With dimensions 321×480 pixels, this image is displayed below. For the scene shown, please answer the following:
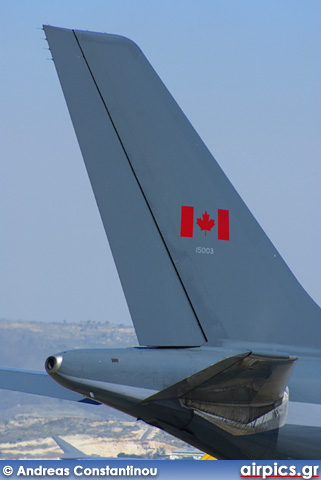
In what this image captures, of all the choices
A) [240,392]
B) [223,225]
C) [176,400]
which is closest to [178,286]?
[223,225]

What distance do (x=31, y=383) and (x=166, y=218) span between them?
3557 mm

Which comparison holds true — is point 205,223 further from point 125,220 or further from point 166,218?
point 125,220

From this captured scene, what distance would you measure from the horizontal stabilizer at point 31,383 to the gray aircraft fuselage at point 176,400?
98.0 inches

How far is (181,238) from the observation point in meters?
11.3

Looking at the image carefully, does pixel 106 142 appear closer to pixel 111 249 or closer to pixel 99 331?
pixel 111 249

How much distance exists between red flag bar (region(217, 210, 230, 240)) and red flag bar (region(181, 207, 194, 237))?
528mm

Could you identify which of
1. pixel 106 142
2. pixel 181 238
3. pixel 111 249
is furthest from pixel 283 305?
pixel 106 142

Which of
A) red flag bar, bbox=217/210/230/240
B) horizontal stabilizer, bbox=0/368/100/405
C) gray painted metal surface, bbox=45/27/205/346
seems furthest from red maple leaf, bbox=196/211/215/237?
horizontal stabilizer, bbox=0/368/100/405

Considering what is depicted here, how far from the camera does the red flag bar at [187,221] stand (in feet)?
37.4

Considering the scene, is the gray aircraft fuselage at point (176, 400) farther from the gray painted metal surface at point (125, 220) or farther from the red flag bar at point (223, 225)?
the red flag bar at point (223, 225)

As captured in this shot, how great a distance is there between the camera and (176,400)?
9.37 meters

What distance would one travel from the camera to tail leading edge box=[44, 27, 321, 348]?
35.6 feet

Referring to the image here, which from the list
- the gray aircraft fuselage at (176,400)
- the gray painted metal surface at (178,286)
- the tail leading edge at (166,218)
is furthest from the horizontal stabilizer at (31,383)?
the gray aircraft fuselage at (176,400)

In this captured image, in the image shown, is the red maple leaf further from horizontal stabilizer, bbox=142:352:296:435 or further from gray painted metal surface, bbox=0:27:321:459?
horizontal stabilizer, bbox=142:352:296:435
